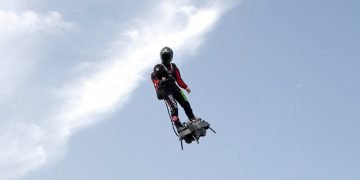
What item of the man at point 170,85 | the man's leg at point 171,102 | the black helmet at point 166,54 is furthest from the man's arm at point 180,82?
the black helmet at point 166,54

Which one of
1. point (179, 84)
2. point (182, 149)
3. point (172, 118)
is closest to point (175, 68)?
point (179, 84)

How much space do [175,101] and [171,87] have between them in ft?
1.38

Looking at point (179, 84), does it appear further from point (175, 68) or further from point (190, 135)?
point (190, 135)

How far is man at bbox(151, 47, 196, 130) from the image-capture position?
14.4 m

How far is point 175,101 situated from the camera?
1491 centimetres

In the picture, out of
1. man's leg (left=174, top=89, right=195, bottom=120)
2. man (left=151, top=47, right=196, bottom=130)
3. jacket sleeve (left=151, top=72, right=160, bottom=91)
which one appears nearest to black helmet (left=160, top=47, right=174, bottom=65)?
man (left=151, top=47, right=196, bottom=130)

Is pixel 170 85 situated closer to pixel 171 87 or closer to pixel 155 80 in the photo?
pixel 171 87

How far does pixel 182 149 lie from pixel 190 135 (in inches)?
24.2

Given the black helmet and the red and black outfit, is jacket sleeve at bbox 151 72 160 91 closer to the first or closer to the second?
the red and black outfit

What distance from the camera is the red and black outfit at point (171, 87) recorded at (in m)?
14.6

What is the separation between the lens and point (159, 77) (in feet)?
48.0

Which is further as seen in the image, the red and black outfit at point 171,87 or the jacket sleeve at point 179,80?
the jacket sleeve at point 179,80

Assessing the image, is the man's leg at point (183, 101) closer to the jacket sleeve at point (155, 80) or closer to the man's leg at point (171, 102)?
the man's leg at point (171, 102)

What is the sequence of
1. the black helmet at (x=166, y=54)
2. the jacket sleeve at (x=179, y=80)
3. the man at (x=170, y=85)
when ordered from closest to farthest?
1. the black helmet at (x=166, y=54)
2. the man at (x=170, y=85)
3. the jacket sleeve at (x=179, y=80)
